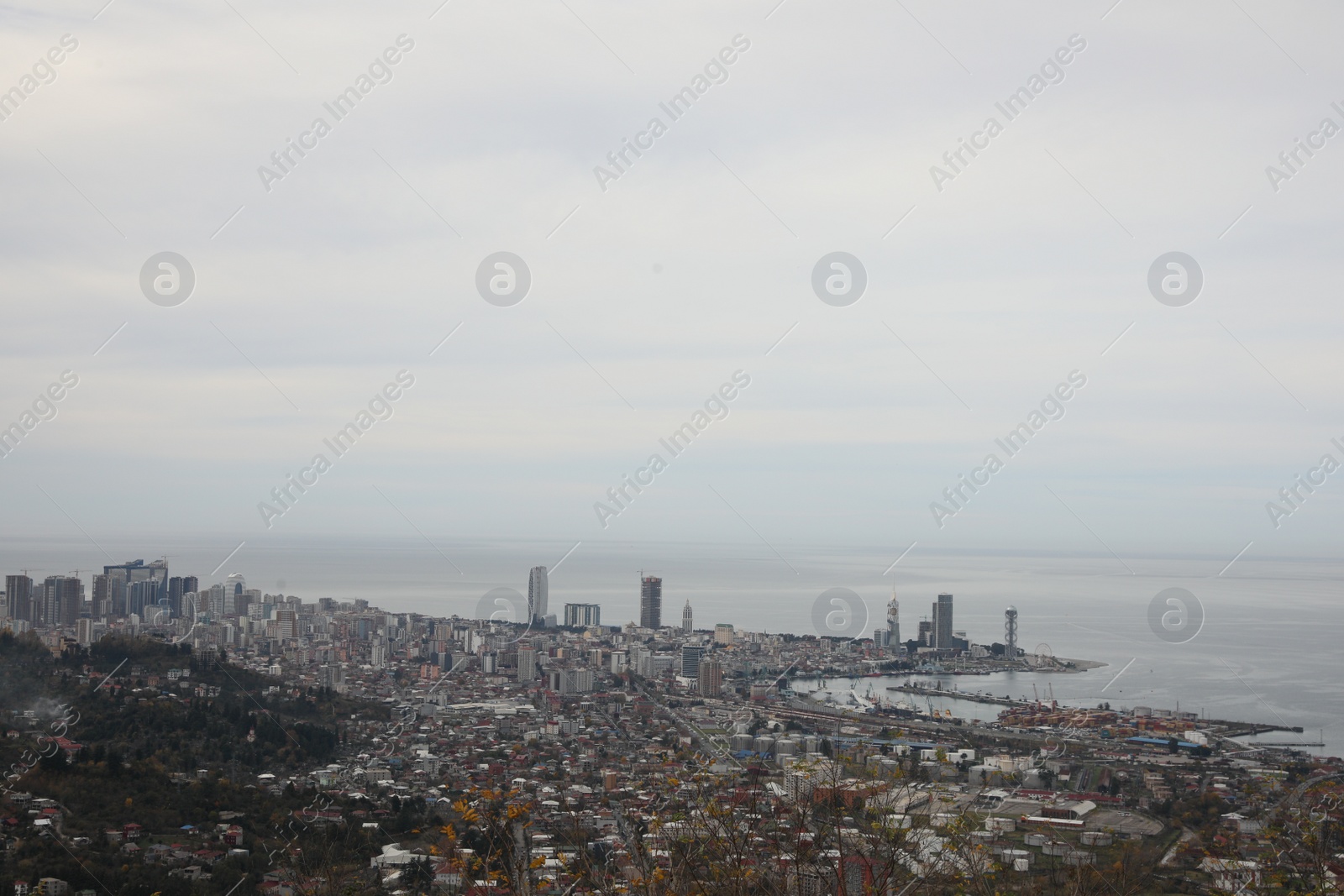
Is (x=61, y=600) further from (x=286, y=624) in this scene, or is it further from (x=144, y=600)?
(x=286, y=624)

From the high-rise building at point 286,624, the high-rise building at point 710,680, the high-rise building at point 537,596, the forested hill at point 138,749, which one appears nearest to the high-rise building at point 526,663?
the high-rise building at point 710,680

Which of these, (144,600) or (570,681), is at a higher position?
(144,600)

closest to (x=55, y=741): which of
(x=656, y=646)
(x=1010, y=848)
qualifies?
(x=1010, y=848)

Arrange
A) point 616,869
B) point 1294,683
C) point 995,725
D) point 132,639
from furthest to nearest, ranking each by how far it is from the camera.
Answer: point 1294,683, point 995,725, point 132,639, point 616,869

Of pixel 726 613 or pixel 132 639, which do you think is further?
pixel 726 613

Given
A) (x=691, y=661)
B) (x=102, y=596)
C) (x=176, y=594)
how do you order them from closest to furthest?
(x=691, y=661) < (x=102, y=596) < (x=176, y=594)

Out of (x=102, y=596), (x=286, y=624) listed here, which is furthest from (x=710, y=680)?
(x=102, y=596)

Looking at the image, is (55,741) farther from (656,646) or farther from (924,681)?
(924,681)
